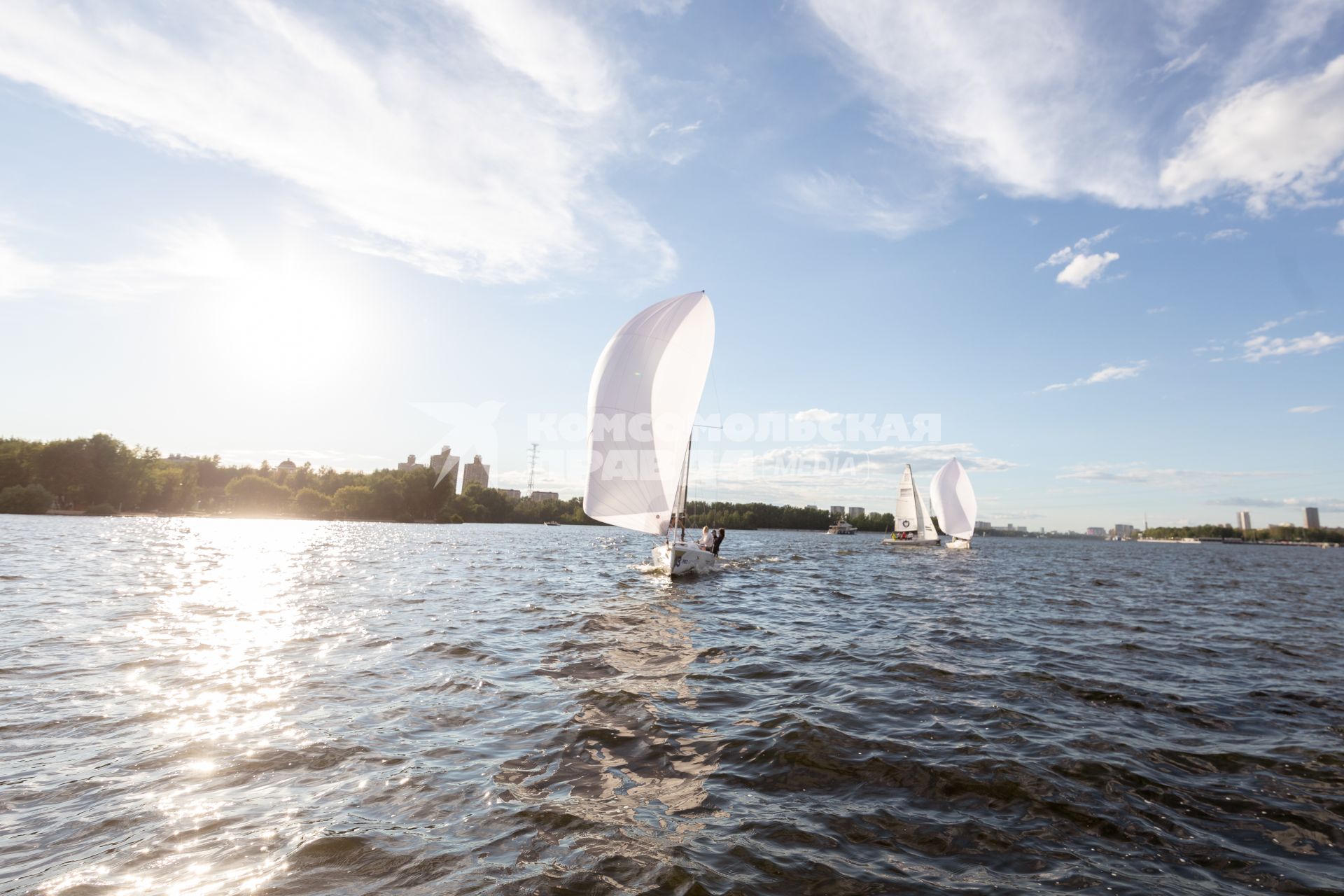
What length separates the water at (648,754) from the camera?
175 inches

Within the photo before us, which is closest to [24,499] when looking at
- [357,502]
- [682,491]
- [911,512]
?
[357,502]

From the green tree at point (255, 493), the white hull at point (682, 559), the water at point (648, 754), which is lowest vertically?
the water at point (648, 754)

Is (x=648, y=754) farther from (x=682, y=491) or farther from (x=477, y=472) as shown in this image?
(x=477, y=472)

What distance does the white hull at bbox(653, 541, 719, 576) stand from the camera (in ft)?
78.6

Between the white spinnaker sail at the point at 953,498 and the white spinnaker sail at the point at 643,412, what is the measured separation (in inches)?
1663

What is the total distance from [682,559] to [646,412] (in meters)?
6.13

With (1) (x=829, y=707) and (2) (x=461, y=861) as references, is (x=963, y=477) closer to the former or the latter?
(1) (x=829, y=707)

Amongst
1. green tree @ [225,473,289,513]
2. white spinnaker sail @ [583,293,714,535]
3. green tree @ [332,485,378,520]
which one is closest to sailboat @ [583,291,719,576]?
white spinnaker sail @ [583,293,714,535]

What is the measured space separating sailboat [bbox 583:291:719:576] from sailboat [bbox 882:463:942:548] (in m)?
39.8

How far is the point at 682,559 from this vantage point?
955 inches

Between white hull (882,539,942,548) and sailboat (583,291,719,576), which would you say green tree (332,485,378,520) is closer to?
white hull (882,539,942,548)

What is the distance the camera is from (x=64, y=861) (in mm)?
4250

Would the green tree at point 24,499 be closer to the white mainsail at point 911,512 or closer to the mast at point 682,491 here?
the mast at point 682,491

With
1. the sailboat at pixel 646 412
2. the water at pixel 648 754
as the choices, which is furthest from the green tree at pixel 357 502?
the water at pixel 648 754
